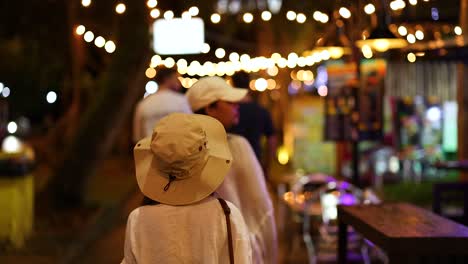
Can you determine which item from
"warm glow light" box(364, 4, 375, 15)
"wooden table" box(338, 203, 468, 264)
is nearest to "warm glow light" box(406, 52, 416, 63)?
"warm glow light" box(364, 4, 375, 15)

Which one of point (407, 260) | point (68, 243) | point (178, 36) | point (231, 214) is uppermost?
point (178, 36)

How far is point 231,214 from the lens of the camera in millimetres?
4430

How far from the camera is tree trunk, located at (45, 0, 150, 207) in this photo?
1667 centimetres

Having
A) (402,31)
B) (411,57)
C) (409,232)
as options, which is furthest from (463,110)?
(409,232)

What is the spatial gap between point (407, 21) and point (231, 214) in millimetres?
6873

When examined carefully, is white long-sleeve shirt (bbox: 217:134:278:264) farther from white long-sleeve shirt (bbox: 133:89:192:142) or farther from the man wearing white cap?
white long-sleeve shirt (bbox: 133:89:192:142)

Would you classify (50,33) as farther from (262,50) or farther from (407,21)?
(407,21)

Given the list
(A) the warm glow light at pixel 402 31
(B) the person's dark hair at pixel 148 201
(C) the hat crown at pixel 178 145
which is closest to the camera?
(C) the hat crown at pixel 178 145

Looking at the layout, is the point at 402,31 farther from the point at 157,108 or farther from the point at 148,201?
the point at 148,201

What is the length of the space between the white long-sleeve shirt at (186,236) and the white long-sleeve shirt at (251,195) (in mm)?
1715

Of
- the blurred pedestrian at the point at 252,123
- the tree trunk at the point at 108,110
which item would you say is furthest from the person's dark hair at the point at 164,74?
the tree trunk at the point at 108,110

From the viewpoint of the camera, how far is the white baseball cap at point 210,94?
6250 millimetres

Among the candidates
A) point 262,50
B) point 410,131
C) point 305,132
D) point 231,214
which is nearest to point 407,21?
point 231,214

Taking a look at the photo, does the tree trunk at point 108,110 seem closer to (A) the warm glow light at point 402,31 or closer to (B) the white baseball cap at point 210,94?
(A) the warm glow light at point 402,31
